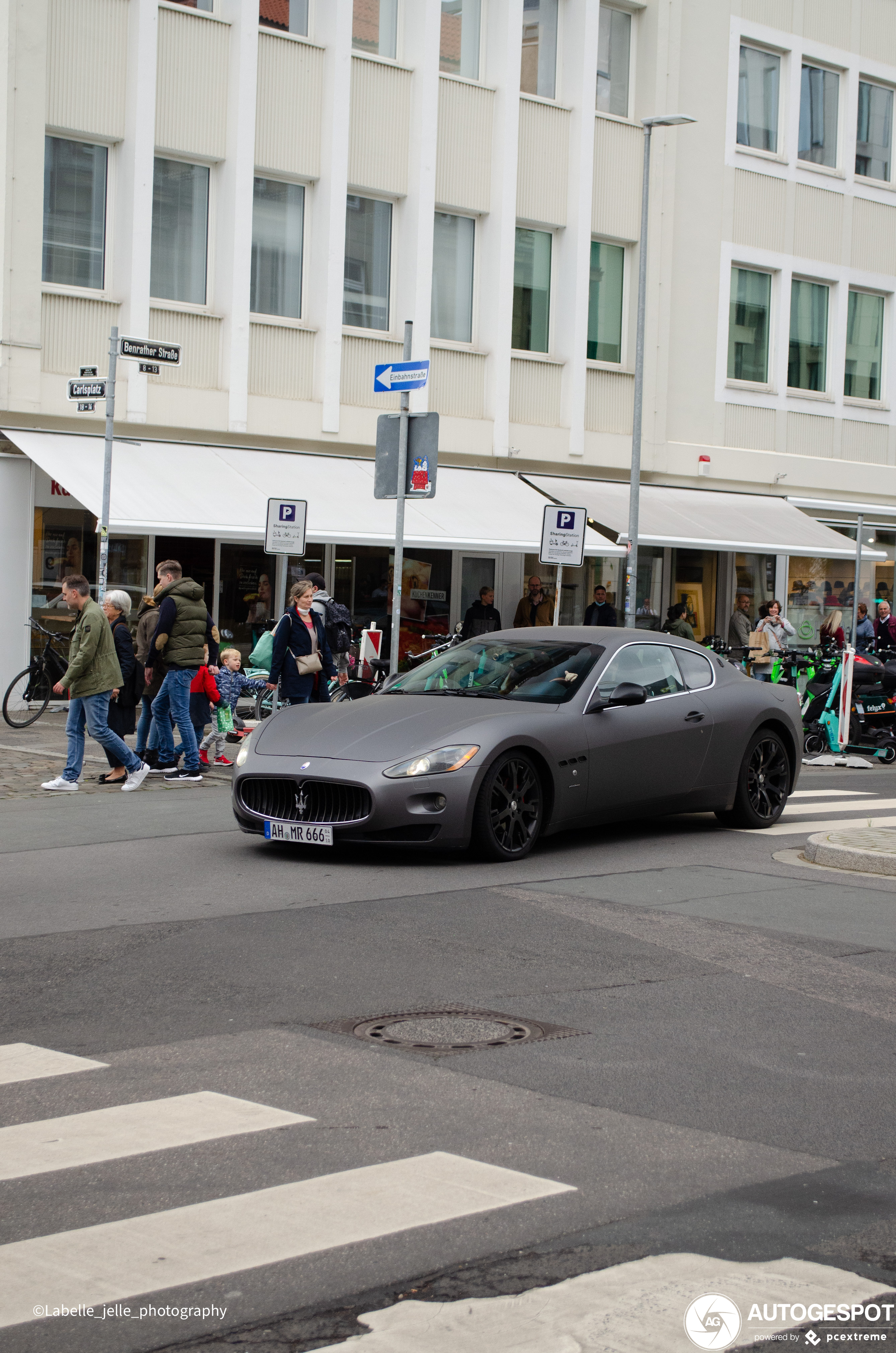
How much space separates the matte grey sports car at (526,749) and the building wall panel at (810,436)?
20124 mm

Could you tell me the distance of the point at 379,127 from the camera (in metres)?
25.6

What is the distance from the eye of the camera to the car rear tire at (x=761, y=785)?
12672 mm

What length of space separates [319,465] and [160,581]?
9425 millimetres

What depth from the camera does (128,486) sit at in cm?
2112

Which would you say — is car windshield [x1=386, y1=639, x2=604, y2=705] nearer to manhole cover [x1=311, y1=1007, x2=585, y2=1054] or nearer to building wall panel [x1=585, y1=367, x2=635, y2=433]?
manhole cover [x1=311, y1=1007, x2=585, y2=1054]

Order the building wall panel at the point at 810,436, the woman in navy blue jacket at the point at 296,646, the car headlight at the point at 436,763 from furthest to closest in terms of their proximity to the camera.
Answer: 1. the building wall panel at the point at 810,436
2. the woman in navy blue jacket at the point at 296,646
3. the car headlight at the point at 436,763

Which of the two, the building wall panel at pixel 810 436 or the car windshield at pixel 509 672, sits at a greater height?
the building wall panel at pixel 810 436

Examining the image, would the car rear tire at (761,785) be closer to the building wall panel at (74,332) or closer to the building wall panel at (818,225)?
the building wall panel at (74,332)

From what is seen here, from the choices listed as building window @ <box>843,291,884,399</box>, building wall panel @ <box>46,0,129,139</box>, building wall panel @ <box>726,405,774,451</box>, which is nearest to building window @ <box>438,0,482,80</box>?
building wall panel @ <box>46,0,129,139</box>

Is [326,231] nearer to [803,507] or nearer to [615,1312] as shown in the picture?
[803,507]

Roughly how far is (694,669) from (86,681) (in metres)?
5.14

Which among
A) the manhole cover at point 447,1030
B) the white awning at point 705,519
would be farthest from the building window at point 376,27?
the manhole cover at point 447,1030

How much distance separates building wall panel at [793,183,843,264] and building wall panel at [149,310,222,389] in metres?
13.4

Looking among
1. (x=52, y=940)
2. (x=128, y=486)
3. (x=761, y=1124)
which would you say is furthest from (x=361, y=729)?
(x=128, y=486)
